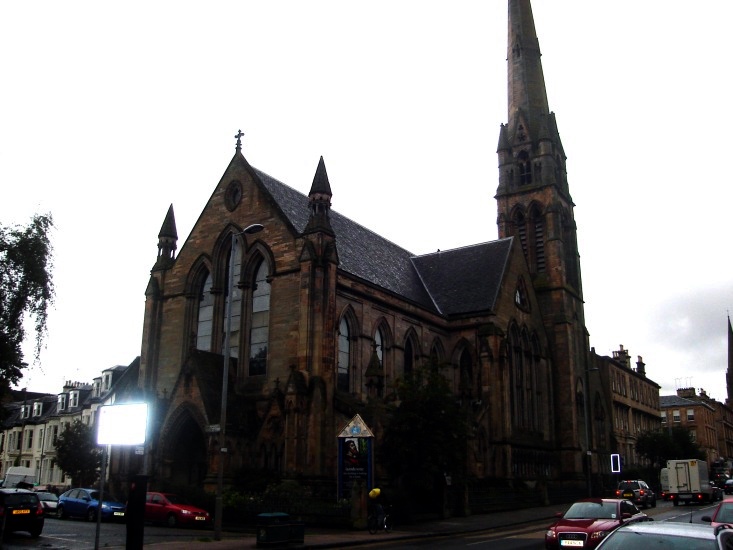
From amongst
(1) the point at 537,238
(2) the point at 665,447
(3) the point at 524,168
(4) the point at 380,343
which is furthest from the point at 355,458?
(2) the point at 665,447

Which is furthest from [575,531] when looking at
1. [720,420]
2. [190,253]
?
[720,420]

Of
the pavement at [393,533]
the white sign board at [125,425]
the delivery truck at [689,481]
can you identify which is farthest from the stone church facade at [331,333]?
the white sign board at [125,425]

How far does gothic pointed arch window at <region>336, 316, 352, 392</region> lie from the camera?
37.2 meters

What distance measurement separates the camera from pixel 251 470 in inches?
1266

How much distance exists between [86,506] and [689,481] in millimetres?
35861

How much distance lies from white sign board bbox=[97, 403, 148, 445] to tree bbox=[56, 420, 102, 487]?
4064cm

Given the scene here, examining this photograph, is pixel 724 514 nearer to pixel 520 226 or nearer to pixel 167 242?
pixel 167 242

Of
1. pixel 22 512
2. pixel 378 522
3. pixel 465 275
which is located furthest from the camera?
pixel 465 275

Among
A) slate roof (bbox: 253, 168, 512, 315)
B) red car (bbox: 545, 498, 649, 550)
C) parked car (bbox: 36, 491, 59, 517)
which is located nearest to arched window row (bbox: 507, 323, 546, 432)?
slate roof (bbox: 253, 168, 512, 315)

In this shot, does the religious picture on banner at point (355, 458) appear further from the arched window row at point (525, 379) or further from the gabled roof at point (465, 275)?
the arched window row at point (525, 379)

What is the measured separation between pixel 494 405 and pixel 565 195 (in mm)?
25667

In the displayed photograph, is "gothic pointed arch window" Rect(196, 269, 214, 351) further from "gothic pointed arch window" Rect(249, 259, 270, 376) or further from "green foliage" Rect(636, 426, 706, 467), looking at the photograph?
"green foliage" Rect(636, 426, 706, 467)

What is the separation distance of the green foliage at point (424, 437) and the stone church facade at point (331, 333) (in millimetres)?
1838

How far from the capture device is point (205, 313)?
129 feet
